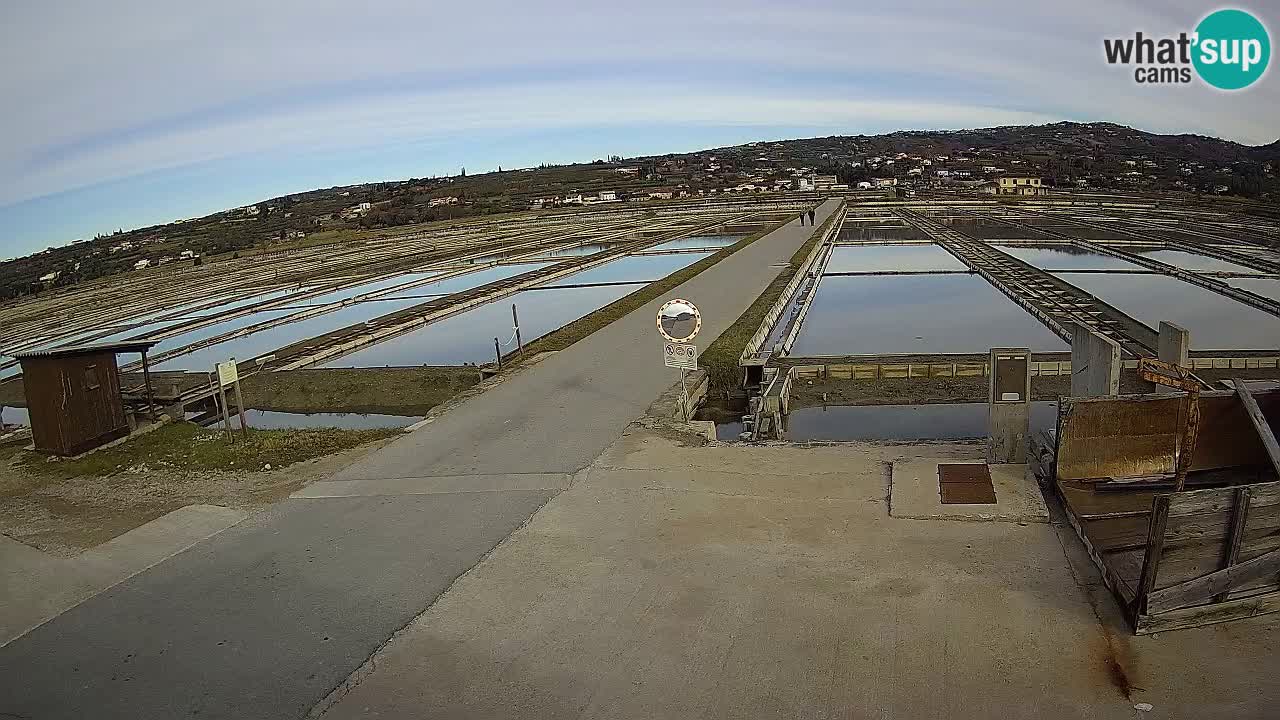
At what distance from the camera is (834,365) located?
51.3 ft

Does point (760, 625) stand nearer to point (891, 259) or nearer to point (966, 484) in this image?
point (966, 484)

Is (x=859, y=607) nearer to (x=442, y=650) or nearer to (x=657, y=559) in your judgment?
(x=657, y=559)

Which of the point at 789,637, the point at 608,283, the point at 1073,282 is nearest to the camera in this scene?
the point at 789,637

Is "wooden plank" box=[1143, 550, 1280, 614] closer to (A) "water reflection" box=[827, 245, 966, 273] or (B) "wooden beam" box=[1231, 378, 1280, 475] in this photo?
(B) "wooden beam" box=[1231, 378, 1280, 475]

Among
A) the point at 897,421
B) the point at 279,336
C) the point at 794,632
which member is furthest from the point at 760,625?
the point at 279,336

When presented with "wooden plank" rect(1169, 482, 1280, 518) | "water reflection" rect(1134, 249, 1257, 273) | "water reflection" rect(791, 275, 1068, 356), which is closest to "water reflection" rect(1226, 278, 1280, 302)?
"water reflection" rect(1134, 249, 1257, 273)

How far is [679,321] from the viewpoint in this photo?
10141 mm

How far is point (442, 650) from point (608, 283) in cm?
2493

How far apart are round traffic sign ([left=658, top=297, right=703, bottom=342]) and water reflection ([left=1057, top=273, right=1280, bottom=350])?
12379mm

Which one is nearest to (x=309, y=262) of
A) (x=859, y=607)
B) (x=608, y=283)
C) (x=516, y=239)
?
(x=516, y=239)

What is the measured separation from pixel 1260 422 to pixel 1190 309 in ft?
60.4

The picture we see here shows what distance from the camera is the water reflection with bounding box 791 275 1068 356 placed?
18.1 metres

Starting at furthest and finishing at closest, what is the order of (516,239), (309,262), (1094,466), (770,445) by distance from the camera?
(516,239) → (309,262) → (770,445) → (1094,466)

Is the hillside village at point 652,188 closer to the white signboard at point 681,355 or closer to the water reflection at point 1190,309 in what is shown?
the water reflection at point 1190,309
